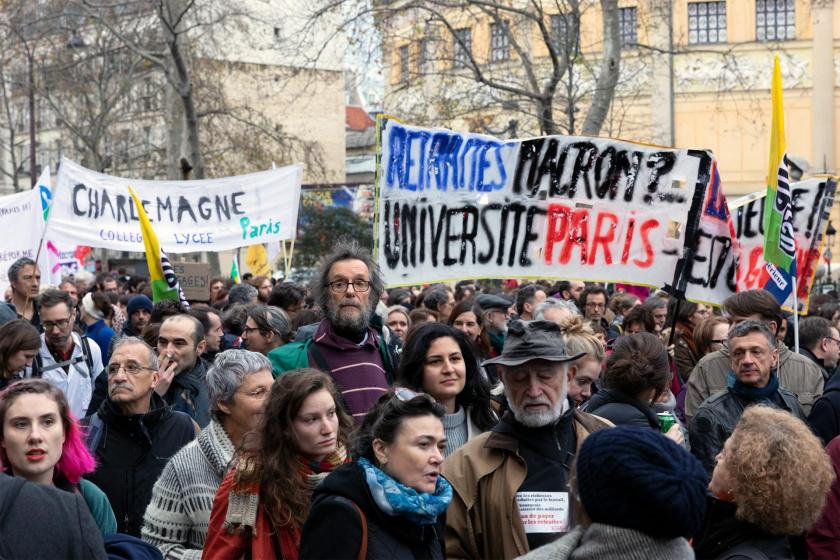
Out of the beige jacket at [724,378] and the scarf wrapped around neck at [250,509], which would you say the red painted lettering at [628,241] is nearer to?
the beige jacket at [724,378]

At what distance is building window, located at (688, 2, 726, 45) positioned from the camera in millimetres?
43219

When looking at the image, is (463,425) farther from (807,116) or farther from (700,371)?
(807,116)

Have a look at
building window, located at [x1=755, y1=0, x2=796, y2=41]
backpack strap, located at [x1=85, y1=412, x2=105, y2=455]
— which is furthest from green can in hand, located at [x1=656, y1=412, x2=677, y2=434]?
building window, located at [x1=755, y1=0, x2=796, y2=41]

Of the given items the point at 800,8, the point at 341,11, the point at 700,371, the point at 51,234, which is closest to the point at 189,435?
the point at 700,371

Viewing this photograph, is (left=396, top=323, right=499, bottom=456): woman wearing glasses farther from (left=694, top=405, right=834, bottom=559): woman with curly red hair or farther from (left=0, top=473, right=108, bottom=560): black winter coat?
(left=0, top=473, right=108, bottom=560): black winter coat

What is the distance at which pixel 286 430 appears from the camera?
164 inches

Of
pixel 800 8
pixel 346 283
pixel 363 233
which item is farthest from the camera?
pixel 800 8

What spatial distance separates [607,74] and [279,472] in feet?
50.8

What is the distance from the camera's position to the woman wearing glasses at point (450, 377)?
516 centimetres

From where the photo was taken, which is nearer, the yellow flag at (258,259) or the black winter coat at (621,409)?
the black winter coat at (621,409)

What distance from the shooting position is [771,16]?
43031 mm

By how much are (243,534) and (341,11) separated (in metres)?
16.3

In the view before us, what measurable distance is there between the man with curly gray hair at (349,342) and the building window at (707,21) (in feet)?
129

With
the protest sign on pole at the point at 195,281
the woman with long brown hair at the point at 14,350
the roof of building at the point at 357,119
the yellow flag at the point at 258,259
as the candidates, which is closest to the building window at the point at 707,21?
the roof of building at the point at 357,119
